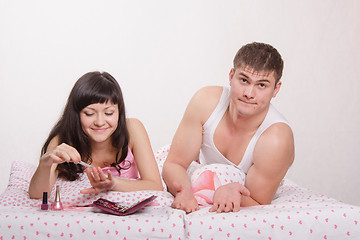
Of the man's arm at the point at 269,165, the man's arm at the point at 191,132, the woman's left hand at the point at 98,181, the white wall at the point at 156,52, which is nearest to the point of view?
the woman's left hand at the point at 98,181

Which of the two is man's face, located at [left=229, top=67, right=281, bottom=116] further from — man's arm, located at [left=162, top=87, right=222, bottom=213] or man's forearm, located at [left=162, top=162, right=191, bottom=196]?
man's forearm, located at [left=162, top=162, right=191, bottom=196]

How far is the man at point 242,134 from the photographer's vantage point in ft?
7.06

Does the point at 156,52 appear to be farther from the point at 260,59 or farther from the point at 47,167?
the point at 47,167

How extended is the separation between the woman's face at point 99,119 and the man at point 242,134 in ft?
1.14

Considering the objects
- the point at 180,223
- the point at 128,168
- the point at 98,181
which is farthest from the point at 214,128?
the point at 180,223

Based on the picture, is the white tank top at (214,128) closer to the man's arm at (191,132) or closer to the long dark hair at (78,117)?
the man's arm at (191,132)

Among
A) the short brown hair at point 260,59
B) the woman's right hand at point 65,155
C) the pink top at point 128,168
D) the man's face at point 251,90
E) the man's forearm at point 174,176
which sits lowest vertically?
the pink top at point 128,168

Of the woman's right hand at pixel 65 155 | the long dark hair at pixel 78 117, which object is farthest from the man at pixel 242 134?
the woman's right hand at pixel 65 155

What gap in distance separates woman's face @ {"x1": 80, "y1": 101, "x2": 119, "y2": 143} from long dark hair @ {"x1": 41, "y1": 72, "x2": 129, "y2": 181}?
0.08 ft

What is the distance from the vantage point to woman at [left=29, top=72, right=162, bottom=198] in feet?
7.15

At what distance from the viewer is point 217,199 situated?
1.88 m

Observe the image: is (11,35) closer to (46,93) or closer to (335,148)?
(46,93)

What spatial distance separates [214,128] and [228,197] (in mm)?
578

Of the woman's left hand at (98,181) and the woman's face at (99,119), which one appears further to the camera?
the woman's face at (99,119)
